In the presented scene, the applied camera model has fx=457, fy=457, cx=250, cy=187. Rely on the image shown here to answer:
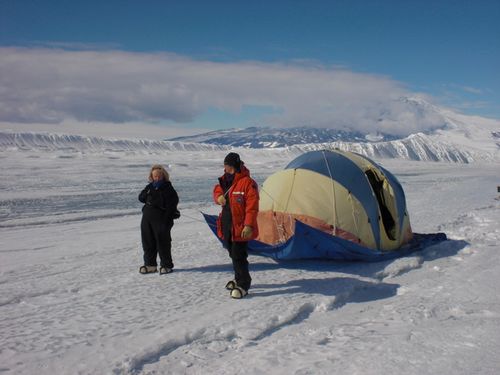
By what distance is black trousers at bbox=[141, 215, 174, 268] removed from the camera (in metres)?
7.02

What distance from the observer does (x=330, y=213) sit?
7863 millimetres

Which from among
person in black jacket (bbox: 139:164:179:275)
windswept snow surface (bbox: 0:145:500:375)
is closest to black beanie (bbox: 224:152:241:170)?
person in black jacket (bbox: 139:164:179:275)

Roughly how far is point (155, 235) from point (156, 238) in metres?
0.05

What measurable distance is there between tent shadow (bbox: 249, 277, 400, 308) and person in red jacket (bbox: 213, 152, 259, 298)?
1.04 ft

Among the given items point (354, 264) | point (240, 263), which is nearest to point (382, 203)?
point (354, 264)

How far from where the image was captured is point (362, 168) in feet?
28.2

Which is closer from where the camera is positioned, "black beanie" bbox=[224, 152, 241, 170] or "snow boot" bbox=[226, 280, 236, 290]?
"black beanie" bbox=[224, 152, 241, 170]

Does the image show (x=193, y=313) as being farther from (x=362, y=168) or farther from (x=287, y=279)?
(x=362, y=168)

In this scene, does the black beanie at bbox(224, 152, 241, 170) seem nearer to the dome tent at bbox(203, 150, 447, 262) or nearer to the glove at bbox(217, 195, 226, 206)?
the glove at bbox(217, 195, 226, 206)

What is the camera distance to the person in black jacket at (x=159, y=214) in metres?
7.00

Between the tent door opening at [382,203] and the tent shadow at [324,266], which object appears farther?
the tent door opening at [382,203]

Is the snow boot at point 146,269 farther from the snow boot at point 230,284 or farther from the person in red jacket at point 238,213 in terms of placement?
the person in red jacket at point 238,213

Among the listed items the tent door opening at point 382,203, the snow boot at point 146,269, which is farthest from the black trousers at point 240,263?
the tent door opening at point 382,203

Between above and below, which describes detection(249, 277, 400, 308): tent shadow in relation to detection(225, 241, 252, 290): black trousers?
below
